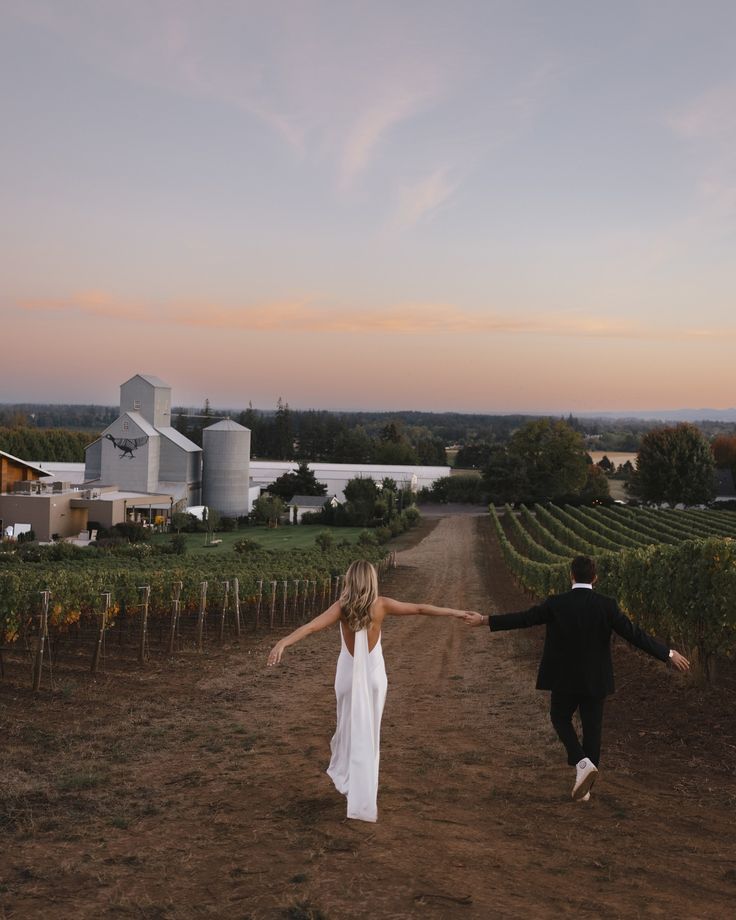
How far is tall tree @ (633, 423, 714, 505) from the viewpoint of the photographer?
83750 mm

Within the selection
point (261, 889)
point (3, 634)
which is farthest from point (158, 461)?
point (261, 889)

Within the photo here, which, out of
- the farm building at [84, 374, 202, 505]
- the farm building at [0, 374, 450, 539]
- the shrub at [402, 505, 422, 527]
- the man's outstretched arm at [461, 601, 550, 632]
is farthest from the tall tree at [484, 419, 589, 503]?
the man's outstretched arm at [461, 601, 550, 632]

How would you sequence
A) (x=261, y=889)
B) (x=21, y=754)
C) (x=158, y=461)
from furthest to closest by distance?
(x=158, y=461) < (x=21, y=754) < (x=261, y=889)

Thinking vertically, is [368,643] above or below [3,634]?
above

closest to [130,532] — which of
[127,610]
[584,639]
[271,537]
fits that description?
[271,537]

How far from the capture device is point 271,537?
5825 centimetres

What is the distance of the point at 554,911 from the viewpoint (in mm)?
4344

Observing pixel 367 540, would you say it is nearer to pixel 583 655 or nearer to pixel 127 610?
pixel 127 610

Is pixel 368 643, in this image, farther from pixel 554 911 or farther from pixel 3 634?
pixel 3 634

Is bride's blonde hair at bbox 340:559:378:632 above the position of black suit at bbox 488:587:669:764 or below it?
above

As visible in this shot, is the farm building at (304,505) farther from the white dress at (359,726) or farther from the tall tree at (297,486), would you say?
the white dress at (359,726)

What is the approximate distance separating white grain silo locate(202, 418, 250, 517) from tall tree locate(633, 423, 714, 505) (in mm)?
42242

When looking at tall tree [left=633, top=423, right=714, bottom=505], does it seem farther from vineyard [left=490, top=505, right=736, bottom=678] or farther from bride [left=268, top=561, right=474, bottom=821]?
bride [left=268, top=561, right=474, bottom=821]

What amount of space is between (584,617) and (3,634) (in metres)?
11.5
